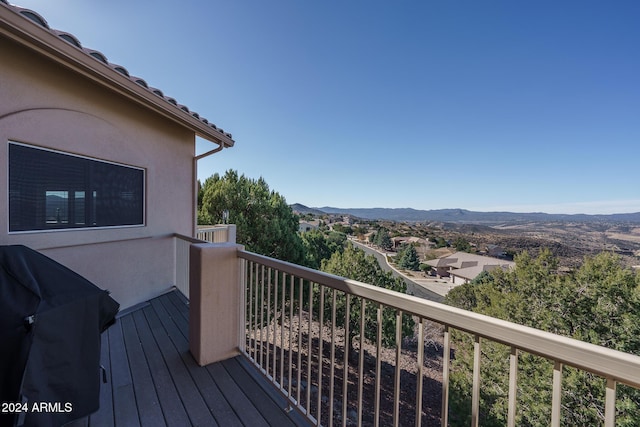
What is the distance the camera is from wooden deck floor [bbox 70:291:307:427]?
1880 millimetres

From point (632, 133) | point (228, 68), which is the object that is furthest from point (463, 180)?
point (228, 68)

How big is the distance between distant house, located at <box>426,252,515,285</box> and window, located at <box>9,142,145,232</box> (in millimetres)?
25010

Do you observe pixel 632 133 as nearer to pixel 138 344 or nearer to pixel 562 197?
pixel 562 197

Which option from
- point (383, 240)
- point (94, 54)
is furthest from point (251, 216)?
point (383, 240)

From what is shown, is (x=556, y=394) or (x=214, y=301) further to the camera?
(x=214, y=301)

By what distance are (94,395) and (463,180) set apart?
35.9 m

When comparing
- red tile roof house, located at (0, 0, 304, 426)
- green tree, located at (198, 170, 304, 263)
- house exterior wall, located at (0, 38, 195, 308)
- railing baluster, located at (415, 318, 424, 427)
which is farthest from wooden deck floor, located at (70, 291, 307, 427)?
green tree, located at (198, 170, 304, 263)

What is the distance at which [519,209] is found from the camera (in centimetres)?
4450

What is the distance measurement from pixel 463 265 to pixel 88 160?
31.0m

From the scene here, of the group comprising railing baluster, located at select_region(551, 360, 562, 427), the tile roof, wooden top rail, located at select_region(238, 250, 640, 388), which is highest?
the tile roof

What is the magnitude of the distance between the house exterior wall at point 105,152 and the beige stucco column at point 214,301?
186cm

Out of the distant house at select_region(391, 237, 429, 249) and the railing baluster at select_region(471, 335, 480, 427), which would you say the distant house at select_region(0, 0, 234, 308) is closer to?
the railing baluster at select_region(471, 335, 480, 427)

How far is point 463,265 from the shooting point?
1093 inches

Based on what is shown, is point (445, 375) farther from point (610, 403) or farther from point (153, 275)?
point (153, 275)
